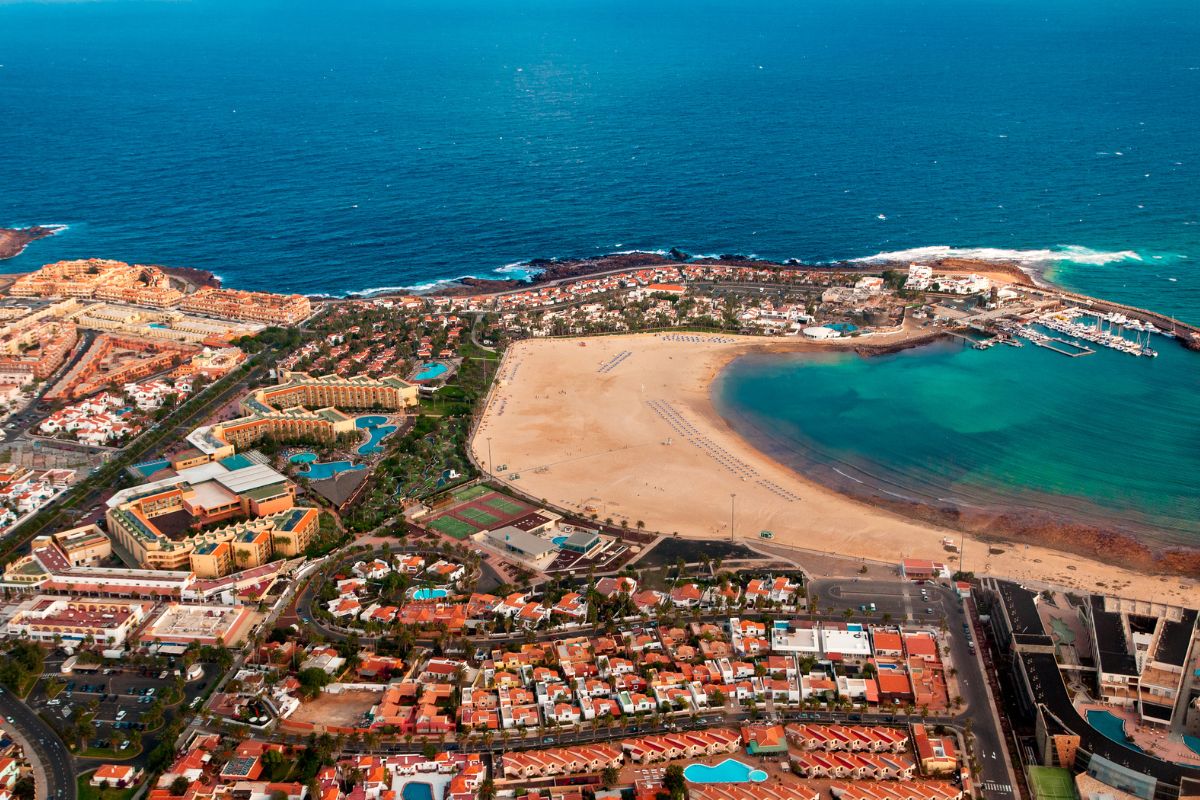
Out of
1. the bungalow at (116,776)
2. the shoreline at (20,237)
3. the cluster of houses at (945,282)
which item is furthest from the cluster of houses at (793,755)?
the shoreline at (20,237)

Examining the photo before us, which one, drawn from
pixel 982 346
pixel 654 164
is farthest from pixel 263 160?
pixel 982 346

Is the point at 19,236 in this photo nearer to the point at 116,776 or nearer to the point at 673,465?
the point at 673,465

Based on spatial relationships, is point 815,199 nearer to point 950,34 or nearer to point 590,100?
point 590,100

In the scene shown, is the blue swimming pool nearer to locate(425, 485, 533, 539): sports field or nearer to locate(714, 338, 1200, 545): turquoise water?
locate(425, 485, 533, 539): sports field

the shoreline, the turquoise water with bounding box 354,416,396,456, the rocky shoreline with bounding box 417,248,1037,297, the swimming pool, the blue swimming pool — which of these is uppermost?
the shoreline

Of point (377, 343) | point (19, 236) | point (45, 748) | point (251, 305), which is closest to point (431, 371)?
point (377, 343)

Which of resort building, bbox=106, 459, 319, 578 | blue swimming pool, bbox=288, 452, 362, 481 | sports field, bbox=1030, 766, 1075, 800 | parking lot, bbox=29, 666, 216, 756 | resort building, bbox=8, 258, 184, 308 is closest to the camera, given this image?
sports field, bbox=1030, 766, 1075, 800

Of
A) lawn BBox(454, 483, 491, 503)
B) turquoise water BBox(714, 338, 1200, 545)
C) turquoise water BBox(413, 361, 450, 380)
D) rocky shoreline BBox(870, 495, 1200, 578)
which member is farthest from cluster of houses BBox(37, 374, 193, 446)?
rocky shoreline BBox(870, 495, 1200, 578)
